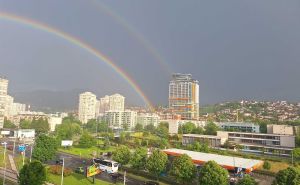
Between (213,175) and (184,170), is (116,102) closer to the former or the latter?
(184,170)

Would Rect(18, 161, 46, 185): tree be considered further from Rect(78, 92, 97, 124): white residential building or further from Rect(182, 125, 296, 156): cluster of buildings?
Rect(78, 92, 97, 124): white residential building

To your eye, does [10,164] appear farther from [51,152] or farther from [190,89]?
[190,89]

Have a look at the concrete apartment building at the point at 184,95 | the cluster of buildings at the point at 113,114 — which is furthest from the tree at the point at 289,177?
the concrete apartment building at the point at 184,95

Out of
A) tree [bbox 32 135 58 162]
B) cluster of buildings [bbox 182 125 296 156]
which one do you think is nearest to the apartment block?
cluster of buildings [bbox 182 125 296 156]

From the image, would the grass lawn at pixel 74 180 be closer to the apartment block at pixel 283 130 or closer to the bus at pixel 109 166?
the bus at pixel 109 166

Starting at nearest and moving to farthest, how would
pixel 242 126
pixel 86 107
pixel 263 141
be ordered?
1. pixel 263 141
2. pixel 242 126
3. pixel 86 107

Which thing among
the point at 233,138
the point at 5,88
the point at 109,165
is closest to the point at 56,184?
the point at 109,165

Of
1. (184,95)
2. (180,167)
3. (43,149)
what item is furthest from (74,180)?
(184,95)
